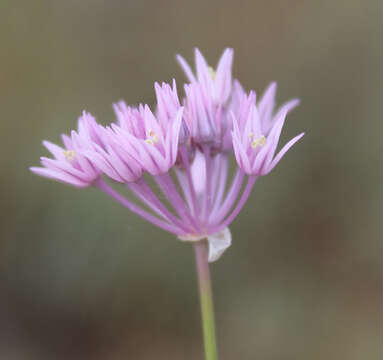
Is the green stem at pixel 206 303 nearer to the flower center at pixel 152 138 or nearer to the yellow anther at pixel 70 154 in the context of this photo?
the flower center at pixel 152 138

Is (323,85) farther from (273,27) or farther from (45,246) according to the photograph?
(45,246)

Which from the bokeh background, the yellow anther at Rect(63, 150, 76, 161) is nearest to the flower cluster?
the yellow anther at Rect(63, 150, 76, 161)

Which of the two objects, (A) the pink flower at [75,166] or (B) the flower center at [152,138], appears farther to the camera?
(A) the pink flower at [75,166]

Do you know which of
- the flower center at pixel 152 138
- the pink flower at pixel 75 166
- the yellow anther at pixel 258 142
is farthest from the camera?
the pink flower at pixel 75 166

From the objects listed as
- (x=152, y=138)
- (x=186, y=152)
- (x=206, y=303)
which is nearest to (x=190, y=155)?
(x=186, y=152)

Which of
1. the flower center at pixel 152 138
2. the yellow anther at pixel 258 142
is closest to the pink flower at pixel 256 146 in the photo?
the yellow anther at pixel 258 142

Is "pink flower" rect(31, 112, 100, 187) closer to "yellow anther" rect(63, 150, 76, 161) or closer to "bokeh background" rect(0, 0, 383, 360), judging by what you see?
"yellow anther" rect(63, 150, 76, 161)
